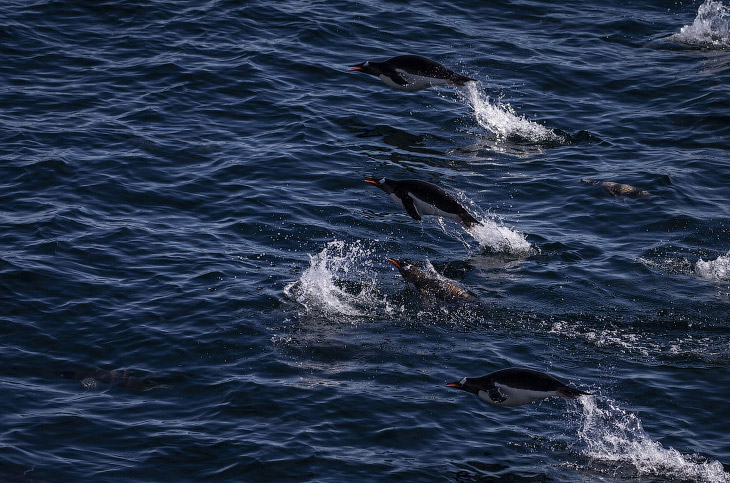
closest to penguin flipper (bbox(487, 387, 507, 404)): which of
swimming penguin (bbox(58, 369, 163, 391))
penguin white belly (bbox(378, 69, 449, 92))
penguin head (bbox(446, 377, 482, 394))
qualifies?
penguin head (bbox(446, 377, 482, 394))

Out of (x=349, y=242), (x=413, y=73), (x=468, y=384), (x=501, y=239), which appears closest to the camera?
(x=468, y=384)

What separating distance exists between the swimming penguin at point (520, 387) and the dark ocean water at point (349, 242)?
0.49m

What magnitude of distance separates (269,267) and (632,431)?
6.49m

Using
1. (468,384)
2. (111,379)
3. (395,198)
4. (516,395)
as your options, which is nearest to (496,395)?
(516,395)

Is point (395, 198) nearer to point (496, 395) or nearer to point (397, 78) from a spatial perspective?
point (397, 78)

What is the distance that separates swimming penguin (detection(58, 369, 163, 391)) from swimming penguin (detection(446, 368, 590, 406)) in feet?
13.1

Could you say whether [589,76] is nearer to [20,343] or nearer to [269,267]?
[269,267]

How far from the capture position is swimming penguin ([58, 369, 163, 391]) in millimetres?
13971

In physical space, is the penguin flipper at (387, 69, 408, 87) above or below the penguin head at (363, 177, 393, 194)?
above

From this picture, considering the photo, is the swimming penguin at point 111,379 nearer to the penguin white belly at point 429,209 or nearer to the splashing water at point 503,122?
the penguin white belly at point 429,209

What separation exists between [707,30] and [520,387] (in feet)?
56.0

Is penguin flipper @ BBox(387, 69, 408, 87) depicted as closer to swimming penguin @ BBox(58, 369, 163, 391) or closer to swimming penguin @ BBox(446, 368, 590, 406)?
swimming penguin @ BBox(58, 369, 163, 391)

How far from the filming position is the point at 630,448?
12883mm

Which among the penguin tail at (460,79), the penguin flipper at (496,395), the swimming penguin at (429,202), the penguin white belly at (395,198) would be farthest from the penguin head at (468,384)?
the penguin tail at (460,79)
